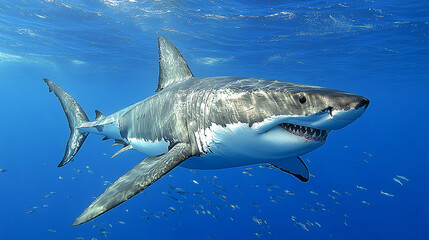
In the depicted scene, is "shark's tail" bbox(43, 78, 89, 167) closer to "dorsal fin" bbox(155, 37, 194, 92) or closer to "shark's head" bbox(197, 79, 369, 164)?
"dorsal fin" bbox(155, 37, 194, 92)

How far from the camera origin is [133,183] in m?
2.59

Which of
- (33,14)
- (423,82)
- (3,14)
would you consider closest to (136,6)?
(33,14)

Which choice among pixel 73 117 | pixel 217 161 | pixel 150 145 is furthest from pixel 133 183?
pixel 73 117

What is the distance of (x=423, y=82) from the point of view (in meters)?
32.3

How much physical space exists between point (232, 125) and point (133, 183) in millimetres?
1130

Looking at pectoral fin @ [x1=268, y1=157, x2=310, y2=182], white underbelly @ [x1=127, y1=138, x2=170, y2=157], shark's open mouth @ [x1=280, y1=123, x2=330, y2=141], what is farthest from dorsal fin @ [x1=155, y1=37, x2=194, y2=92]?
shark's open mouth @ [x1=280, y1=123, x2=330, y2=141]

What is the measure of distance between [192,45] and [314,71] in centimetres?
1448

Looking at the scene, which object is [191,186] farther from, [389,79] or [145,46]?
[389,79]

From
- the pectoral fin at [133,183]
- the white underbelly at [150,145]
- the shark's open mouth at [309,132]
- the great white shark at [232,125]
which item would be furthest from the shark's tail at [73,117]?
the shark's open mouth at [309,132]

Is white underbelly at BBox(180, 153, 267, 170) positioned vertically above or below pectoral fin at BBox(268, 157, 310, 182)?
above

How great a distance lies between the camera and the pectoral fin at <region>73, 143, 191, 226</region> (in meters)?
2.32

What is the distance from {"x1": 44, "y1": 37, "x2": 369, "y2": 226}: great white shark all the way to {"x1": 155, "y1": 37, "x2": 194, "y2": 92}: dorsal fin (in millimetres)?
634

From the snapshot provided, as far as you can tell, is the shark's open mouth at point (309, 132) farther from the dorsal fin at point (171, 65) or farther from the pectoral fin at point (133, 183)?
the dorsal fin at point (171, 65)

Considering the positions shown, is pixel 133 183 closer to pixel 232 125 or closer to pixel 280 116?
pixel 232 125
